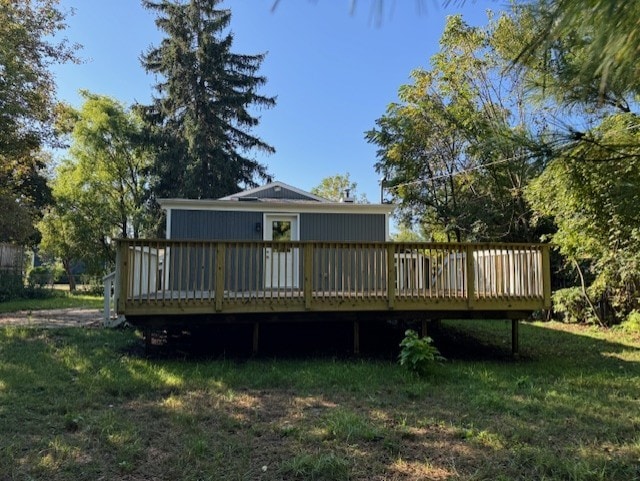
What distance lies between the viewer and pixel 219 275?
21.0 ft

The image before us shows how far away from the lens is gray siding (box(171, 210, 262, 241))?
966 centimetres

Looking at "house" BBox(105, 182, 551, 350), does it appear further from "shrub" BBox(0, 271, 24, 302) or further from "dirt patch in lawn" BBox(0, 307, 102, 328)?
"shrub" BBox(0, 271, 24, 302)

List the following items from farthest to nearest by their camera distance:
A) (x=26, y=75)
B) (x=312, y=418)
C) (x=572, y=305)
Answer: (x=572, y=305)
(x=26, y=75)
(x=312, y=418)

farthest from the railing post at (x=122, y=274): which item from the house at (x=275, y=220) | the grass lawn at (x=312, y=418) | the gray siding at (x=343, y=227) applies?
the gray siding at (x=343, y=227)

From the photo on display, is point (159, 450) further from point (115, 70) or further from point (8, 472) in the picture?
point (115, 70)

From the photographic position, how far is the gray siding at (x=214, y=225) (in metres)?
9.66

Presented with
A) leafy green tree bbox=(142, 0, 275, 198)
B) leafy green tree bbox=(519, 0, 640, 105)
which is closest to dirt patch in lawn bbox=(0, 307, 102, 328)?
leafy green tree bbox=(142, 0, 275, 198)

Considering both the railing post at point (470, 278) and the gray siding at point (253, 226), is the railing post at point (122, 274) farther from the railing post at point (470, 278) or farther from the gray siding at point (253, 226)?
the railing post at point (470, 278)

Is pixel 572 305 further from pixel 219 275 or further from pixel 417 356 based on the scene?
pixel 219 275

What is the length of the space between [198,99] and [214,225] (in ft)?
42.4

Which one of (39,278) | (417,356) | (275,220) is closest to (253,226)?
(275,220)

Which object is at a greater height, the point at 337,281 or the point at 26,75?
the point at 26,75

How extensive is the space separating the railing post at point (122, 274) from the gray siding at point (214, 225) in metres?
3.50

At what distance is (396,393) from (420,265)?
2488mm
